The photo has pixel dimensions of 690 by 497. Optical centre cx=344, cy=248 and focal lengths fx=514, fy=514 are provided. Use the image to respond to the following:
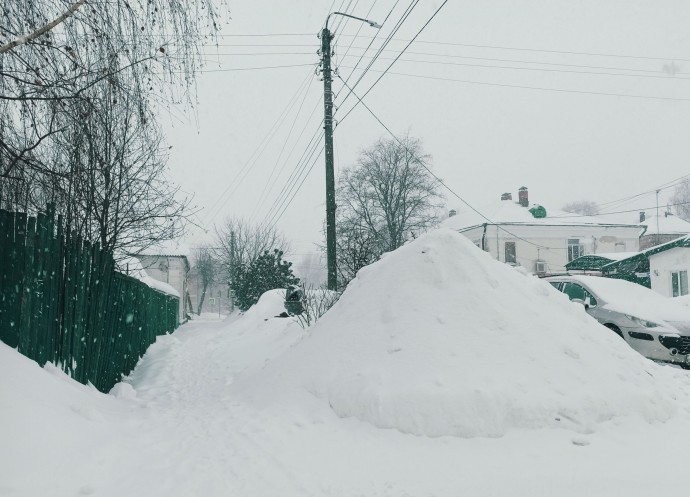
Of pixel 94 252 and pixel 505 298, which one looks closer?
pixel 505 298

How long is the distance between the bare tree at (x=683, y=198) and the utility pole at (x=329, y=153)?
61509mm

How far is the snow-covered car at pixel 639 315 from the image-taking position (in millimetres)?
8906

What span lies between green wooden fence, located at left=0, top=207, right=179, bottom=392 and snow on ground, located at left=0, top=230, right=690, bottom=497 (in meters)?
0.39

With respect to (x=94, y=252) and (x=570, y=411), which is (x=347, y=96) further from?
(x=570, y=411)

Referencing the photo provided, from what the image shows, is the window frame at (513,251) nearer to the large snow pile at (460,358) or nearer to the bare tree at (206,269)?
the large snow pile at (460,358)

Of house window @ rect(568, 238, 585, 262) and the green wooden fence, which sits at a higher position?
house window @ rect(568, 238, 585, 262)

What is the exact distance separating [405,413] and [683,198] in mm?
71846

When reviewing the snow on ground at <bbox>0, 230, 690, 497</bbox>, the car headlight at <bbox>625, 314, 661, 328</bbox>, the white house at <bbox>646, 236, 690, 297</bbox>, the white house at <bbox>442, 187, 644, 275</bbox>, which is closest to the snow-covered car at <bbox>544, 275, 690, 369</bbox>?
the car headlight at <bbox>625, 314, 661, 328</bbox>

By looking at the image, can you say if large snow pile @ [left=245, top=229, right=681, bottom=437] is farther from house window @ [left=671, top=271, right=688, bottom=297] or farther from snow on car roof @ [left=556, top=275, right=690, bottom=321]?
house window @ [left=671, top=271, right=688, bottom=297]

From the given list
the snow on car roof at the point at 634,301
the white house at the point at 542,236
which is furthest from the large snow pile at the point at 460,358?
the white house at the point at 542,236

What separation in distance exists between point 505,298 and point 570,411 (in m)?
1.67

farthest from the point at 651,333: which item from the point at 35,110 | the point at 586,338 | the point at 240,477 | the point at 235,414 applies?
the point at 35,110

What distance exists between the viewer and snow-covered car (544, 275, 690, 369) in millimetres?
8906

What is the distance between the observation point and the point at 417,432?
14.5 feet
